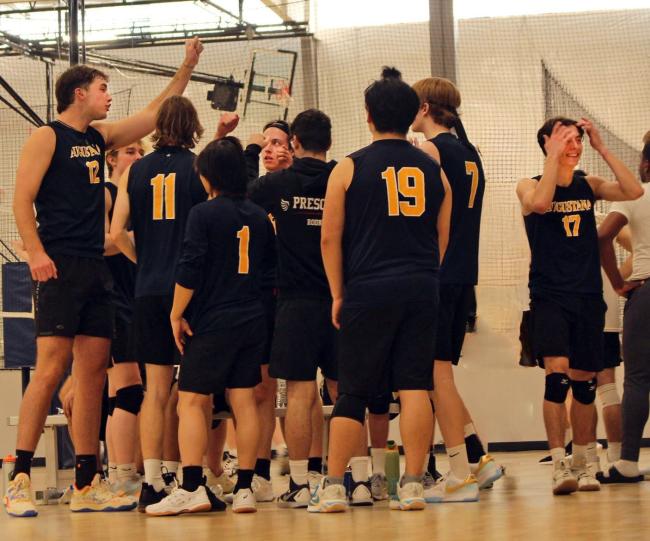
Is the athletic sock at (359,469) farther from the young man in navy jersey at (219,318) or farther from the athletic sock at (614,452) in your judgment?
the athletic sock at (614,452)

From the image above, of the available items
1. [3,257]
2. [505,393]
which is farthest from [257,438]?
[3,257]

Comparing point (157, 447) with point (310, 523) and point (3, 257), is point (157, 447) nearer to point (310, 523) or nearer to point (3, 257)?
point (310, 523)

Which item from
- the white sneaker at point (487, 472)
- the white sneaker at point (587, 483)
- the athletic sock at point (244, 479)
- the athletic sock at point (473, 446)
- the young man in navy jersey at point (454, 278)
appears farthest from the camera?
the athletic sock at point (473, 446)

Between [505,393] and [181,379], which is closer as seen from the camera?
[181,379]

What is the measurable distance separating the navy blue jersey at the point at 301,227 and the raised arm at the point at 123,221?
2.30 feet

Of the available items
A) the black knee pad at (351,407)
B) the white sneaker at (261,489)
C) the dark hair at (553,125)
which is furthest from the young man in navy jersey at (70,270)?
the dark hair at (553,125)

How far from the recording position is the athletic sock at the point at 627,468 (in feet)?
18.4

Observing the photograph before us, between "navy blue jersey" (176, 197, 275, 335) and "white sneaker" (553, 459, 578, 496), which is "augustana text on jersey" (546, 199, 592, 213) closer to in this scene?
"white sneaker" (553, 459, 578, 496)

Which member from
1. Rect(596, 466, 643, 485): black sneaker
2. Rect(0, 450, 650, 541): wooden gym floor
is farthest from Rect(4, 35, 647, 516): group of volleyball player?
Rect(596, 466, 643, 485): black sneaker

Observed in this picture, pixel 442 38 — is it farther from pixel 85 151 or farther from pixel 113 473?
pixel 113 473

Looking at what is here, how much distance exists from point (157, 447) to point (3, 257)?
534 cm

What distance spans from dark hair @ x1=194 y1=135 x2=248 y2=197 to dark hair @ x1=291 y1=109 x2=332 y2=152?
1.10ft

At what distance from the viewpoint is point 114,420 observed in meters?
5.21

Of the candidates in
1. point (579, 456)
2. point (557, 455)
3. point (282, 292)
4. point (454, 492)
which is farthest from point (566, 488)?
point (282, 292)
